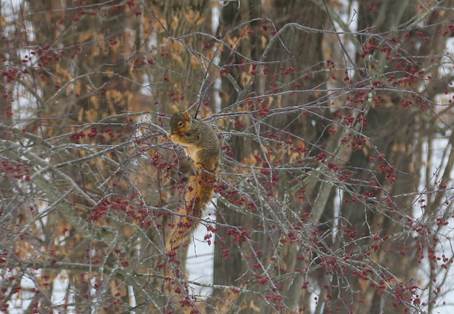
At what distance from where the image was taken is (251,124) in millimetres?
5391

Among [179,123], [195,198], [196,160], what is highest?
[179,123]

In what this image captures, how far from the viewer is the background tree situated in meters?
5.27

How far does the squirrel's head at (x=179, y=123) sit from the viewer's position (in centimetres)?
418

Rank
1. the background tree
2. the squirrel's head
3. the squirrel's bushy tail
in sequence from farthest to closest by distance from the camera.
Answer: the background tree → the squirrel's bushy tail → the squirrel's head

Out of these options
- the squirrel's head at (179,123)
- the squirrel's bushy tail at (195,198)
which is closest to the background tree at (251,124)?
the squirrel's bushy tail at (195,198)

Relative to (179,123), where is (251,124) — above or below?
below

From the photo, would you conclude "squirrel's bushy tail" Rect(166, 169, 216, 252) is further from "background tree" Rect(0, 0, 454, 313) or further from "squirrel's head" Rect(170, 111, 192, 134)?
"squirrel's head" Rect(170, 111, 192, 134)

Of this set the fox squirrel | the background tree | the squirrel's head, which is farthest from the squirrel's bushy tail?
the squirrel's head

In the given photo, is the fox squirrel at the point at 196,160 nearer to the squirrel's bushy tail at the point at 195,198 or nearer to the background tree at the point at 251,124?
the squirrel's bushy tail at the point at 195,198

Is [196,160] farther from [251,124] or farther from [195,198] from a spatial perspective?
[251,124]

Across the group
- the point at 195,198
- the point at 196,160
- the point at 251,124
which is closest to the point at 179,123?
the point at 196,160

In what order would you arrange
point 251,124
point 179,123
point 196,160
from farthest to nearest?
point 251,124 → point 196,160 → point 179,123

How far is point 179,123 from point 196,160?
264 mm

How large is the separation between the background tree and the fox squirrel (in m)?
0.12
